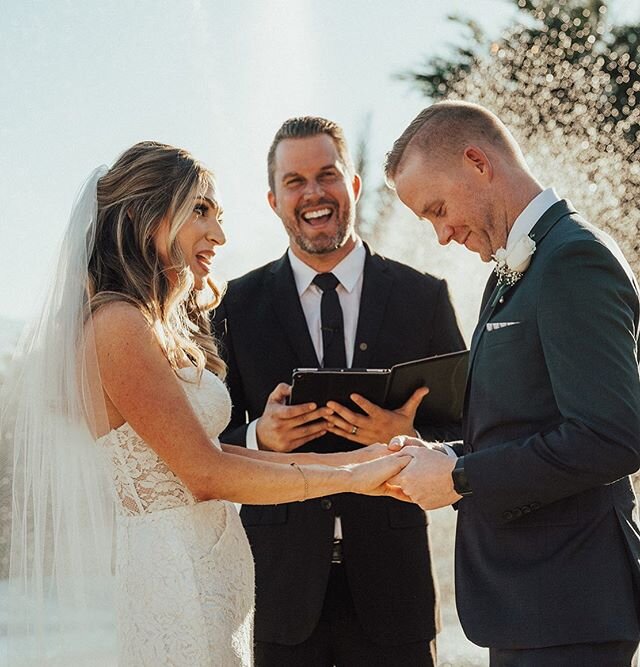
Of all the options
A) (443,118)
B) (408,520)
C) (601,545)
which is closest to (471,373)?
(601,545)

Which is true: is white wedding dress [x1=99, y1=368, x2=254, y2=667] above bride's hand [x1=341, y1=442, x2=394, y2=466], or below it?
below

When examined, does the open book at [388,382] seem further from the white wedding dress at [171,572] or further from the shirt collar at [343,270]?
the shirt collar at [343,270]

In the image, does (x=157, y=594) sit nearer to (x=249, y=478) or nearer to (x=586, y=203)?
(x=249, y=478)

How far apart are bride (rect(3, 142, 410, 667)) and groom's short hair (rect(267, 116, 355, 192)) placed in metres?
1.14

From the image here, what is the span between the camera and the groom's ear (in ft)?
10.8

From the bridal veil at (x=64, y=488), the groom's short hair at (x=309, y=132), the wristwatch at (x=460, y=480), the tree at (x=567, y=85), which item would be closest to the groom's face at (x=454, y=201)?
the wristwatch at (x=460, y=480)

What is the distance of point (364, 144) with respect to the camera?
1830 cm

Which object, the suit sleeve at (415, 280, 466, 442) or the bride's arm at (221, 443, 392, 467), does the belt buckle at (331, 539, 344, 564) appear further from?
the suit sleeve at (415, 280, 466, 442)

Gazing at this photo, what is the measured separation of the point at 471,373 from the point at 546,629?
773mm

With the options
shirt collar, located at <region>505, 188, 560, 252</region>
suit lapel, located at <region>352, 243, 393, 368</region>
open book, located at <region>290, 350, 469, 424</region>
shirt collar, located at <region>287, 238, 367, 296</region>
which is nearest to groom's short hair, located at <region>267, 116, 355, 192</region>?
shirt collar, located at <region>287, 238, 367, 296</region>

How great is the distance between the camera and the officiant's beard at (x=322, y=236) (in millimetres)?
4547

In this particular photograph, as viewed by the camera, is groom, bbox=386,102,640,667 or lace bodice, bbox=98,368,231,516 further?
lace bodice, bbox=98,368,231,516

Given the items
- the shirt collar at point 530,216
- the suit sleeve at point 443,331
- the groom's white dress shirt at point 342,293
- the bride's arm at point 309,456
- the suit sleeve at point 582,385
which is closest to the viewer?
the suit sleeve at point 582,385

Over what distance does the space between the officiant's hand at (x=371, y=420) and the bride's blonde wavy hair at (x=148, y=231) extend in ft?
1.99
